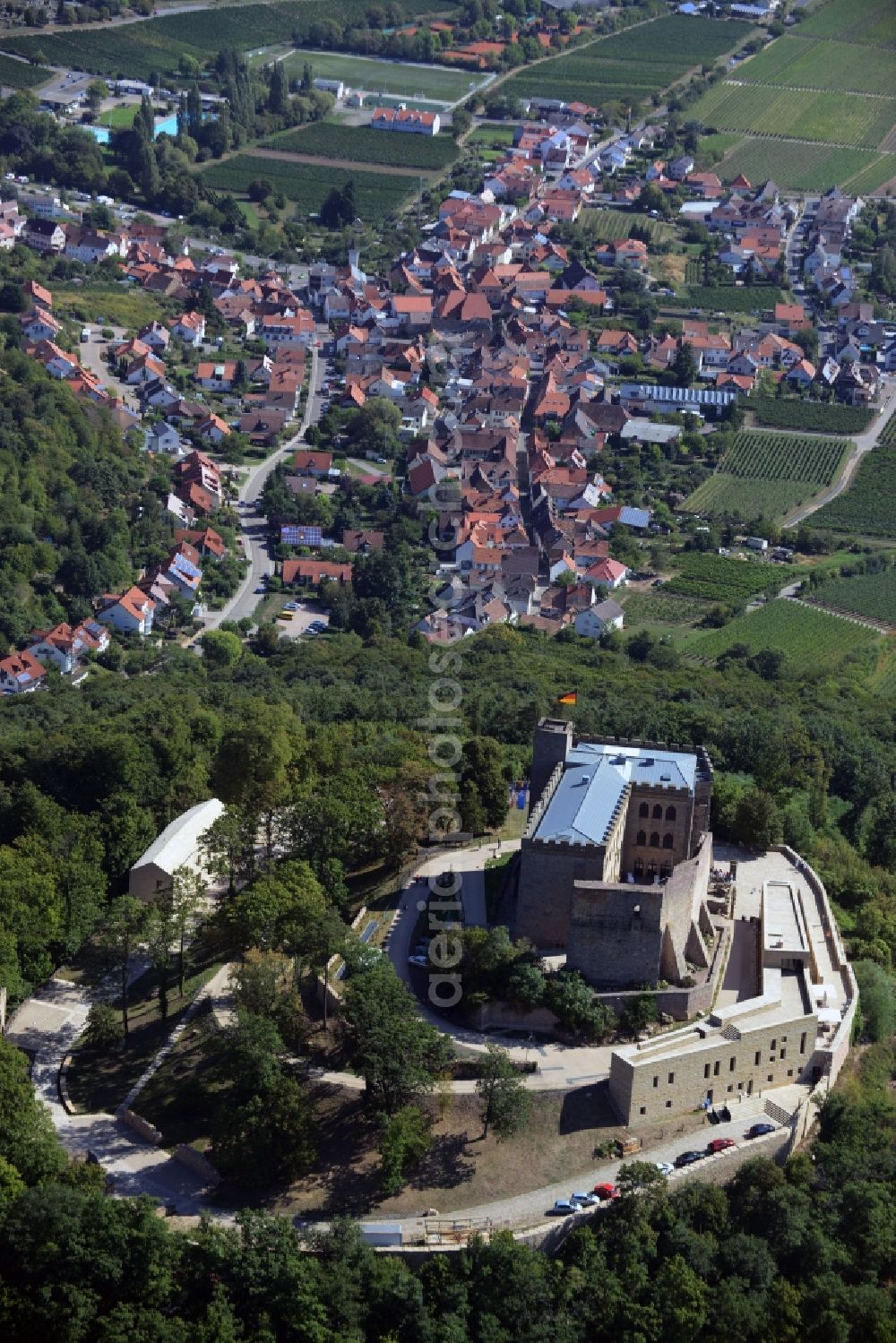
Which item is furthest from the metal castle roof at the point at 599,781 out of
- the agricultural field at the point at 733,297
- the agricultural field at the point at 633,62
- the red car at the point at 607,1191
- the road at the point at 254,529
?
the agricultural field at the point at 633,62

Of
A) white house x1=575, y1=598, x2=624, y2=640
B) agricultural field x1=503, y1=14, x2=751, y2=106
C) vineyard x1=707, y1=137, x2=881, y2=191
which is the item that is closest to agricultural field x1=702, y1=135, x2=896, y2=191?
vineyard x1=707, y1=137, x2=881, y2=191

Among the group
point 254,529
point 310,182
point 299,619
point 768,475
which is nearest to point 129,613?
point 299,619

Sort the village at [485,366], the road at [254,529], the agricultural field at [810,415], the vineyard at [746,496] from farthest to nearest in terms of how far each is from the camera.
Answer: the agricultural field at [810,415]
the vineyard at [746,496]
the village at [485,366]
the road at [254,529]

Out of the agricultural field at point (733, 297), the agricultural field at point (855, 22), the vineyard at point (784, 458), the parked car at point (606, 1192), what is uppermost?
the agricultural field at point (855, 22)

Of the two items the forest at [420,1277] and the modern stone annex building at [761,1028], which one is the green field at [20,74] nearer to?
the modern stone annex building at [761,1028]

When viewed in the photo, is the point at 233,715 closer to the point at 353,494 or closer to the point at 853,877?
the point at 853,877

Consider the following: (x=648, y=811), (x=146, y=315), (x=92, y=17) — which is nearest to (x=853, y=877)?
(x=648, y=811)

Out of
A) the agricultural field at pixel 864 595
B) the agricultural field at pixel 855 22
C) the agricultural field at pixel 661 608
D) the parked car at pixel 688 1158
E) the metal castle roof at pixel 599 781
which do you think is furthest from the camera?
the agricultural field at pixel 855 22

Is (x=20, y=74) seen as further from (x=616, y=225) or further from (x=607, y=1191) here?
(x=607, y=1191)
